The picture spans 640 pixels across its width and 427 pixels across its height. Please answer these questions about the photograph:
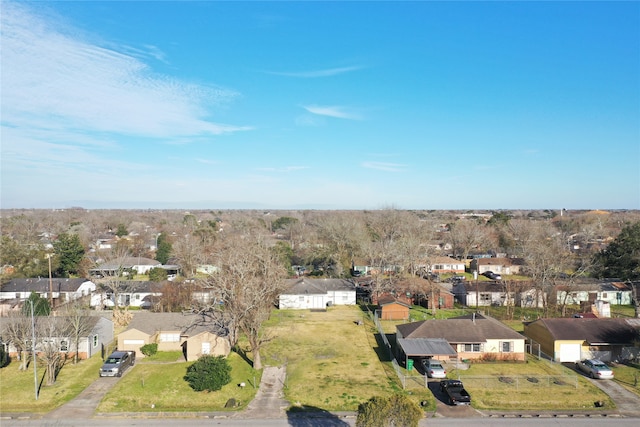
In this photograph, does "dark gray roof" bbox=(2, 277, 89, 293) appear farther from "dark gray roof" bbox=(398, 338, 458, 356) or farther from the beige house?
"dark gray roof" bbox=(398, 338, 458, 356)

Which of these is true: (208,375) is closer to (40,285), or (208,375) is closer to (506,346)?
(506,346)

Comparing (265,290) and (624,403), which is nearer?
(624,403)

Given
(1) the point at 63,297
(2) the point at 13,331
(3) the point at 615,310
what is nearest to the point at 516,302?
(3) the point at 615,310

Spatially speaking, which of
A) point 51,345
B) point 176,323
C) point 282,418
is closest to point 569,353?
point 282,418

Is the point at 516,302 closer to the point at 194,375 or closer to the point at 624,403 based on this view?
the point at 624,403

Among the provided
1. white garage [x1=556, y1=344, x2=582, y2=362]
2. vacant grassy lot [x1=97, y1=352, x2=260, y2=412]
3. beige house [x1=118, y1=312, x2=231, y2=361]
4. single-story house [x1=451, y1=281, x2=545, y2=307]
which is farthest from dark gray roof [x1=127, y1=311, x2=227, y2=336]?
single-story house [x1=451, y1=281, x2=545, y2=307]

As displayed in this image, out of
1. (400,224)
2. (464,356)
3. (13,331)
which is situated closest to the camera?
(13,331)
